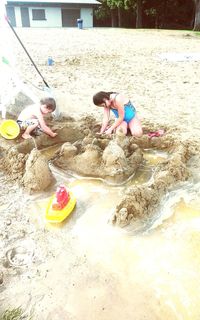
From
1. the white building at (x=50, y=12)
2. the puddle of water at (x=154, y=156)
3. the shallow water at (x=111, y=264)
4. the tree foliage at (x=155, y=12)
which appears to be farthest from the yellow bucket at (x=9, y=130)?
the white building at (x=50, y=12)

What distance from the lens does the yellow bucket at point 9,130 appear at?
4461 millimetres

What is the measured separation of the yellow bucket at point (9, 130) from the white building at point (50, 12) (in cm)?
2559

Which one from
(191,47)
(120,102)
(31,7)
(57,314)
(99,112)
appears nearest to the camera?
(57,314)

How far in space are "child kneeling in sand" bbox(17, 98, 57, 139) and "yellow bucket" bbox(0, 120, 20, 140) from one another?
75mm

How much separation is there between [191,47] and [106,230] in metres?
10.4

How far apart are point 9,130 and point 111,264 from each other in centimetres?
254

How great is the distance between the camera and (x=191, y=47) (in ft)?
38.9

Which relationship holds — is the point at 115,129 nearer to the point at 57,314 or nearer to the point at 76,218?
the point at 76,218

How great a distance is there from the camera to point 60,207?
10.3 feet

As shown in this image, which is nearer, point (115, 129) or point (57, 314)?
point (57, 314)

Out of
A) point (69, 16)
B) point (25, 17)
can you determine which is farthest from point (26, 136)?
point (69, 16)

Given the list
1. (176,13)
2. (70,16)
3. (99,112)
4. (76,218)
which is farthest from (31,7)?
(76,218)

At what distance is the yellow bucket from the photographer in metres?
4.46

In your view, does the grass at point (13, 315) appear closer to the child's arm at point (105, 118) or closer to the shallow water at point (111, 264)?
the shallow water at point (111, 264)
